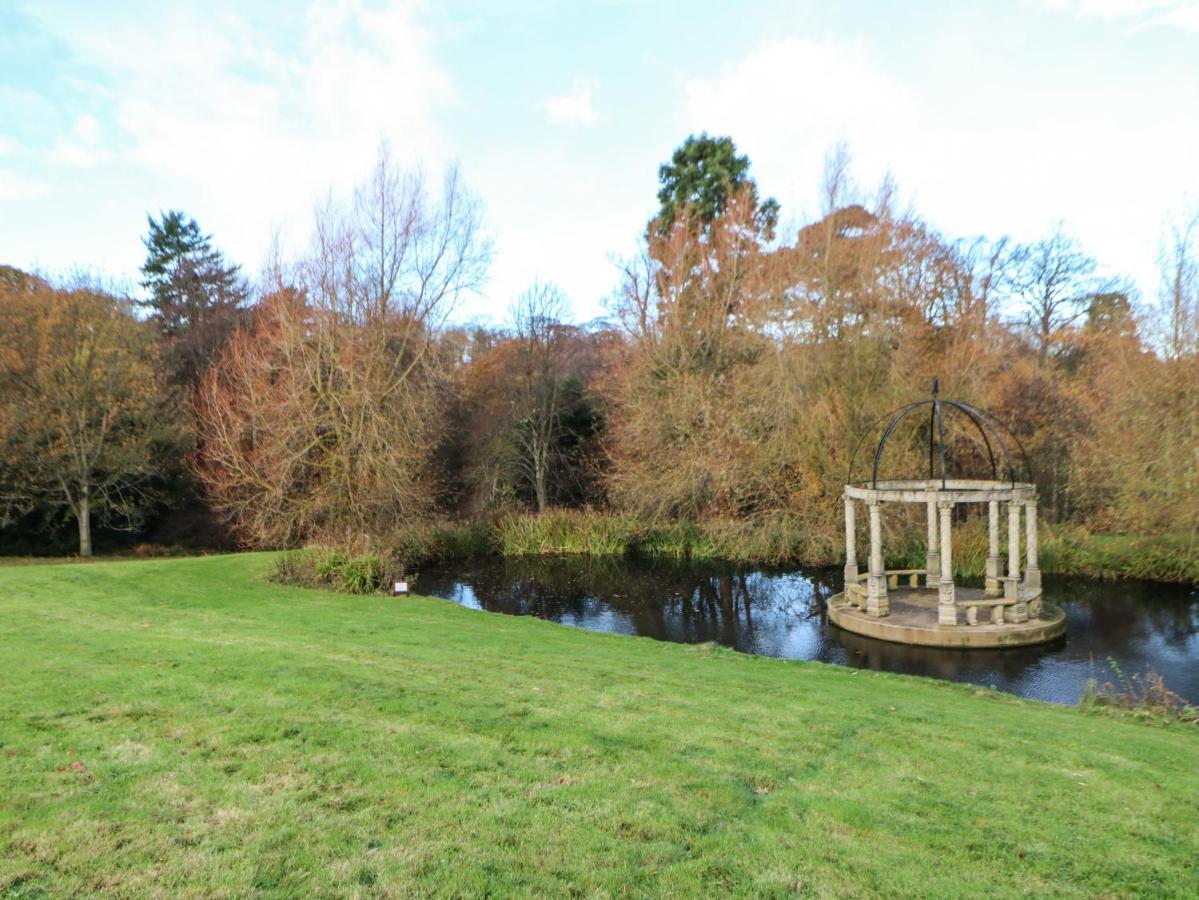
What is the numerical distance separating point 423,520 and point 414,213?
32.2 feet

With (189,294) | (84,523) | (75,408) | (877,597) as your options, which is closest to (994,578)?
(877,597)

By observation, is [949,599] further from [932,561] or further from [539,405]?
[539,405]

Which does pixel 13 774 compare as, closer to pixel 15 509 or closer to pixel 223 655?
pixel 223 655

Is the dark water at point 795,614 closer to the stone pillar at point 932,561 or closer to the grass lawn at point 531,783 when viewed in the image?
the stone pillar at point 932,561

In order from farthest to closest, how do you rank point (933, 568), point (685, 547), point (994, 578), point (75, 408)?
point (685, 547) → point (75, 408) → point (933, 568) → point (994, 578)

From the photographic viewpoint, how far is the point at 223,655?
812 centimetres

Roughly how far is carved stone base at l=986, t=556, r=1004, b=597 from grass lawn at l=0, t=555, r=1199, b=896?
307 inches

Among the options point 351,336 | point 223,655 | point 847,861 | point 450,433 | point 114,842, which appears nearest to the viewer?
point 114,842

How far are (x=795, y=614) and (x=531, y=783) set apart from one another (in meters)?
14.5

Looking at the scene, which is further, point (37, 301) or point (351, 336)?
point (37, 301)

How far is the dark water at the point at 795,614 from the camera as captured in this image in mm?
13289

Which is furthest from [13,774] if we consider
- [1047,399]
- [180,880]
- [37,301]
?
[1047,399]

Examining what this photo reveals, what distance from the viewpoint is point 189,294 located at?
37969 mm

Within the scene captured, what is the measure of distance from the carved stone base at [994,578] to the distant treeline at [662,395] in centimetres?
519
